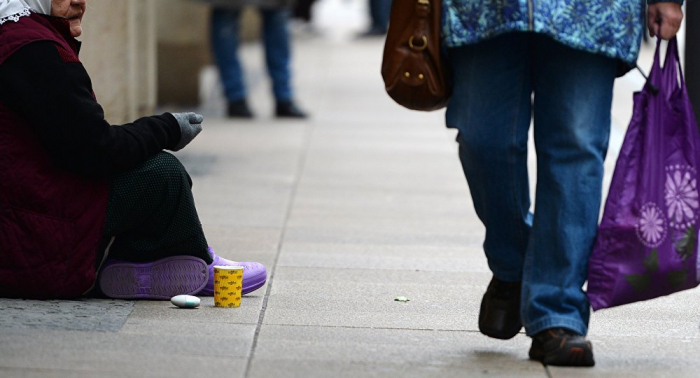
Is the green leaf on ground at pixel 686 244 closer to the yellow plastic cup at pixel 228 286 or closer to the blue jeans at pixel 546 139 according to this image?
the blue jeans at pixel 546 139

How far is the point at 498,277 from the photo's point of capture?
11.8 feet

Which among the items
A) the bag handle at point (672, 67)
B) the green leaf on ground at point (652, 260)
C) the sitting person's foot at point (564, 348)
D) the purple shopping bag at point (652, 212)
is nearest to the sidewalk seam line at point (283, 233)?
the sitting person's foot at point (564, 348)

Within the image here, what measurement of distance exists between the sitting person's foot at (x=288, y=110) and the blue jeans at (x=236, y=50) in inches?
1.5

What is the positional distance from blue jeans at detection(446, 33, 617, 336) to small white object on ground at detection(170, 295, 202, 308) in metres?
1.08

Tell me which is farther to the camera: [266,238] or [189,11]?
[189,11]

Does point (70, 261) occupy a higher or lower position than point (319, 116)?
higher

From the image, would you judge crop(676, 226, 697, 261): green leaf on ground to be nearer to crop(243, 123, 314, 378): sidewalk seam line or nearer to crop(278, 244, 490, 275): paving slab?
crop(243, 123, 314, 378): sidewalk seam line

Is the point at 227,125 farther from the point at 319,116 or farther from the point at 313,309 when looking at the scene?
the point at 313,309

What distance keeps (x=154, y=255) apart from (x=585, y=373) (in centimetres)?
146

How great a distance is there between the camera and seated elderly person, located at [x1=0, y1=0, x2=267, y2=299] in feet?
12.3

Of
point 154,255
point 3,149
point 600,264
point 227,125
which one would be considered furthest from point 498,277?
point 227,125

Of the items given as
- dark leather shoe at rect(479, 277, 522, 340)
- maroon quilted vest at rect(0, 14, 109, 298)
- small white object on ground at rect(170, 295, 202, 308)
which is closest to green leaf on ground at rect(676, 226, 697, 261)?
dark leather shoe at rect(479, 277, 522, 340)

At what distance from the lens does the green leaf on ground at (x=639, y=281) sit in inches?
133

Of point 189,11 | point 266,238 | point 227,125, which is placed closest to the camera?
point 266,238
